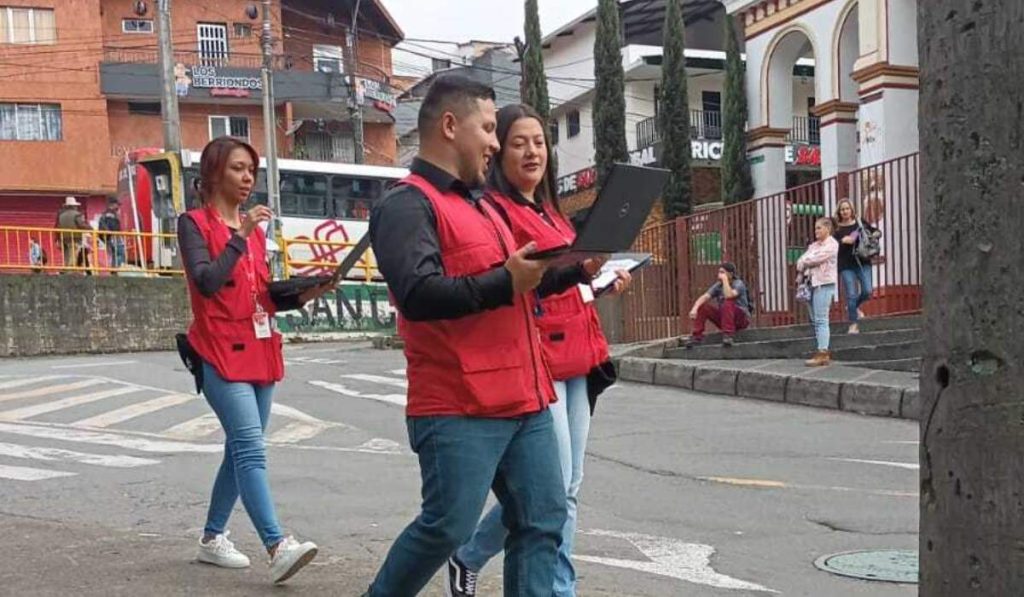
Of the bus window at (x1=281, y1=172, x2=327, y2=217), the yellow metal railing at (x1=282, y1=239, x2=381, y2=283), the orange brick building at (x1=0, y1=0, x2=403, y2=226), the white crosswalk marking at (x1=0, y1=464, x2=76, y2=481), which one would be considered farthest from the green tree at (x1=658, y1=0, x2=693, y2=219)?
the white crosswalk marking at (x1=0, y1=464, x2=76, y2=481)

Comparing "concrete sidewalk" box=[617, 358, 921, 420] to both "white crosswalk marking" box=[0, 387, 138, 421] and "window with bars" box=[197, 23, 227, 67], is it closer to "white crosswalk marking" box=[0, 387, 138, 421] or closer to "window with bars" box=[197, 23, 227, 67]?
"white crosswalk marking" box=[0, 387, 138, 421]

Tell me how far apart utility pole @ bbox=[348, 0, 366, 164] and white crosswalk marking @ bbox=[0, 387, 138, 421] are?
1091 inches

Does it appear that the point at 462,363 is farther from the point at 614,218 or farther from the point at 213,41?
the point at 213,41

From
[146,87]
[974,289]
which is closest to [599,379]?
[974,289]

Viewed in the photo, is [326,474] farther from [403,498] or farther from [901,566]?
[901,566]

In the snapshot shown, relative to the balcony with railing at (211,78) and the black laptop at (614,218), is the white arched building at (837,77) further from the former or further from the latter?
the balcony with railing at (211,78)

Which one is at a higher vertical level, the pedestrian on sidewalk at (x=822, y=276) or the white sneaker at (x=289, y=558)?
the pedestrian on sidewalk at (x=822, y=276)

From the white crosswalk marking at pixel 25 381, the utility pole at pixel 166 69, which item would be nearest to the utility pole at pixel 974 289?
the white crosswalk marking at pixel 25 381

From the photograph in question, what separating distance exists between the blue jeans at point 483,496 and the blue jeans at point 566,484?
53 centimetres

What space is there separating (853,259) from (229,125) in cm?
3438

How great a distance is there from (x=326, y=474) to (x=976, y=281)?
596 centimetres

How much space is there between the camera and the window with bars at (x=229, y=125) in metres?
43.1

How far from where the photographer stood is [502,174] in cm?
399

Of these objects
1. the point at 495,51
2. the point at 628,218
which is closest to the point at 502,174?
the point at 628,218
